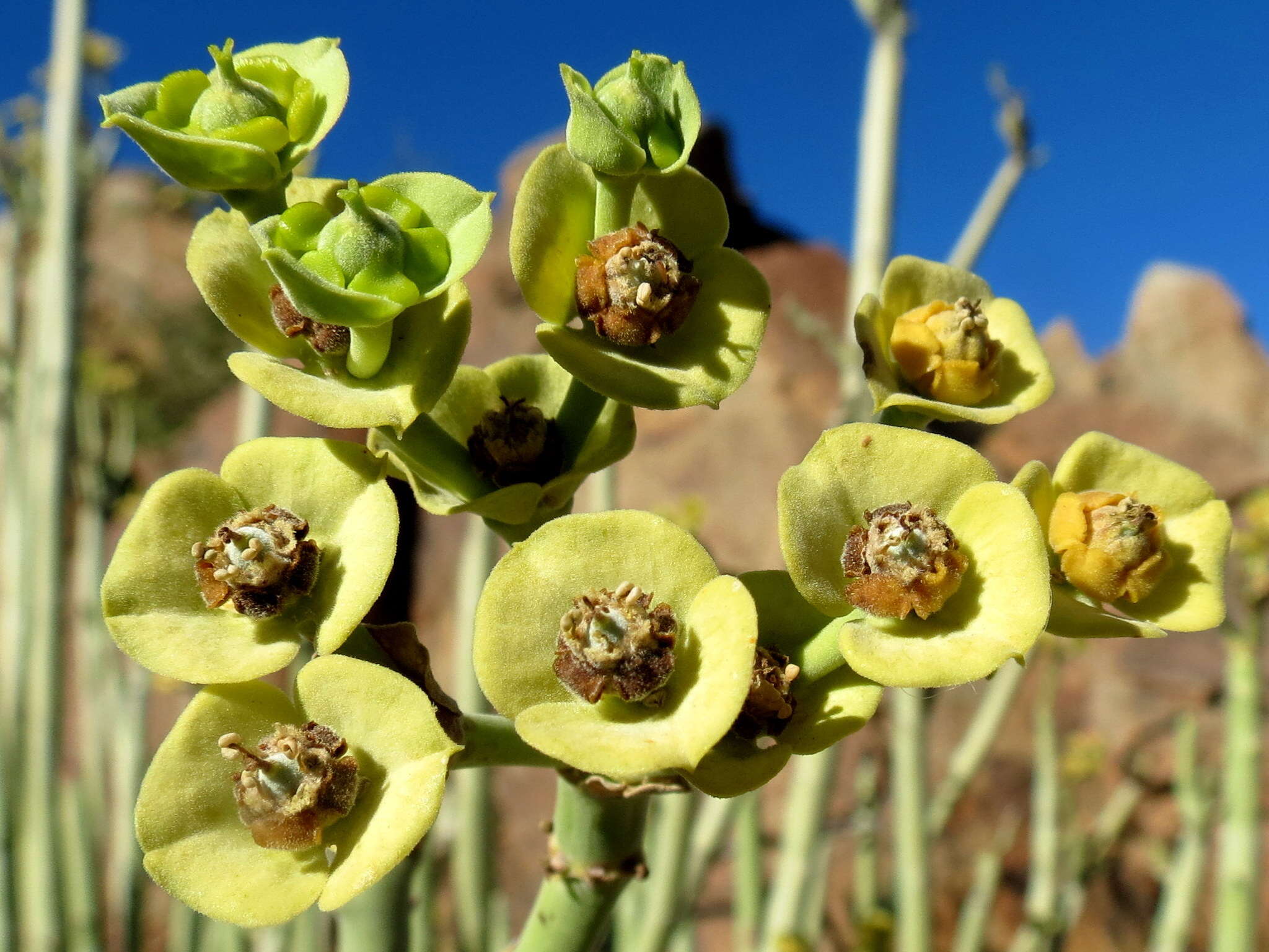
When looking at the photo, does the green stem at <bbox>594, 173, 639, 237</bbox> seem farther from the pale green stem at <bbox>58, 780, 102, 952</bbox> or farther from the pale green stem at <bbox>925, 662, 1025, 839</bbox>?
the pale green stem at <bbox>925, 662, 1025, 839</bbox>

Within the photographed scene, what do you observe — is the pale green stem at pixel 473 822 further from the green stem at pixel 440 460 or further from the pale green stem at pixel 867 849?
the pale green stem at pixel 867 849

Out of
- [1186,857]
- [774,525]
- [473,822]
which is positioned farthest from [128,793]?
[774,525]

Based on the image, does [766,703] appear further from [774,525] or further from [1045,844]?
[774,525]

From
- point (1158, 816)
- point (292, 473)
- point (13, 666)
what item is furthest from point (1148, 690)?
point (292, 473)

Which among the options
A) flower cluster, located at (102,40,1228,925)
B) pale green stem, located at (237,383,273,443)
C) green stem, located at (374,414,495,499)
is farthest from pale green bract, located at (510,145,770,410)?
pale green stem, located at (237,383,273,443)

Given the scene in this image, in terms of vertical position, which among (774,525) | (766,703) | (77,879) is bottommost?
(77,879)

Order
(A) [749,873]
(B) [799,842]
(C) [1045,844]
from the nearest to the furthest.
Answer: (B) [799,842]
(A) [749,873]
(C) [1045,844]

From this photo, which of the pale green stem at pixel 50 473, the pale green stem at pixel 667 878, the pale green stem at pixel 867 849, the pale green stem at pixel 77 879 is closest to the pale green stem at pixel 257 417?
the pale green stem at pixel 50 473
